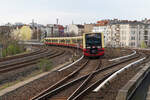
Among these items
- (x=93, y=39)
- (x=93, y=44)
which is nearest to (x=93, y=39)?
(x=93, y=39)

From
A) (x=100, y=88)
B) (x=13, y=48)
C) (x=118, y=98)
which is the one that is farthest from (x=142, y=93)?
(x=13, y=48)

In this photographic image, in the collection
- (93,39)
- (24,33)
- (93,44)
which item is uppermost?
(24,33)

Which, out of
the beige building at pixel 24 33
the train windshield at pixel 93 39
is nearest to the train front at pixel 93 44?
the train windshield at pixel 93 39

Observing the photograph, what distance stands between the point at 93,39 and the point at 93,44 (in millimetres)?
545

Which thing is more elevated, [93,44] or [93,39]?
[93,39]

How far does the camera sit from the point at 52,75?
12859 mm

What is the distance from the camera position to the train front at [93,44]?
71.6ft

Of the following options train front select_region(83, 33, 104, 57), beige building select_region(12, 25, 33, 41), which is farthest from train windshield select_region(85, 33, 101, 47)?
beige building select_region(12, 25, 33, 41)

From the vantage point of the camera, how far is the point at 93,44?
2177 cm

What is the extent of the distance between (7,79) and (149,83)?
8437mm

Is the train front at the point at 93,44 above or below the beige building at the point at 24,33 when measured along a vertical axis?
below

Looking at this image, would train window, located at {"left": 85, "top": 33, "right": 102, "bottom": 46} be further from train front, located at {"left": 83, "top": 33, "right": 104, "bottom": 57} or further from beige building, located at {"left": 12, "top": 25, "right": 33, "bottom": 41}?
beige building, located at {"left": 12, "top": 25, "right": 33, "bottom": 41}

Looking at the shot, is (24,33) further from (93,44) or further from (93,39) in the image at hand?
(93,44)

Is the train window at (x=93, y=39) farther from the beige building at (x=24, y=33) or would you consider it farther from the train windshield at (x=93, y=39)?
Result: the beige building at (x=24, y=33)
